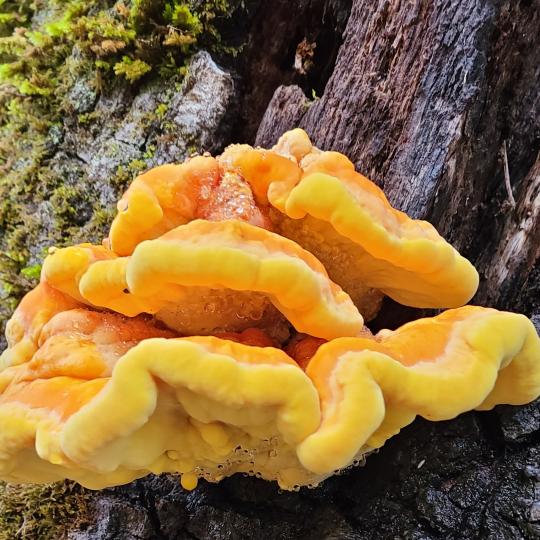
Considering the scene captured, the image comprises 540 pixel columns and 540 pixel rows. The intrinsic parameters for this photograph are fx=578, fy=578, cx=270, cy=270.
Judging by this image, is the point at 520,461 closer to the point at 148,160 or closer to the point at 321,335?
the point at 321,335

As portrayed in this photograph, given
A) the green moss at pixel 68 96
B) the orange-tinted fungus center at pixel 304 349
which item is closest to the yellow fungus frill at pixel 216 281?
the orange-tinted fungus center at pixel 304 349

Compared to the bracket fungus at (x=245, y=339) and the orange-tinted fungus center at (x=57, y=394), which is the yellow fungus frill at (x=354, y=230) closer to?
the bracket fungus at (x=245, y=339)

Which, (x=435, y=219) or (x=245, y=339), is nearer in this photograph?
(x=245, y=339)

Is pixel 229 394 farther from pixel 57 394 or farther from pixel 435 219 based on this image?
pixel 435 219

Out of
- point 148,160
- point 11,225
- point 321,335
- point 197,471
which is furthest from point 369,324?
point 11,225

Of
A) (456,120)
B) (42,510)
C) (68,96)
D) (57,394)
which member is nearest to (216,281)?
(57,394)

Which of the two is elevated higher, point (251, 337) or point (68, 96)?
point (251, 337)

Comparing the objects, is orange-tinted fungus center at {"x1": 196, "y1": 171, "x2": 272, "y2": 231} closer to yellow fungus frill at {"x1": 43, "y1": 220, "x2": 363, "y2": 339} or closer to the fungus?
the fungus
